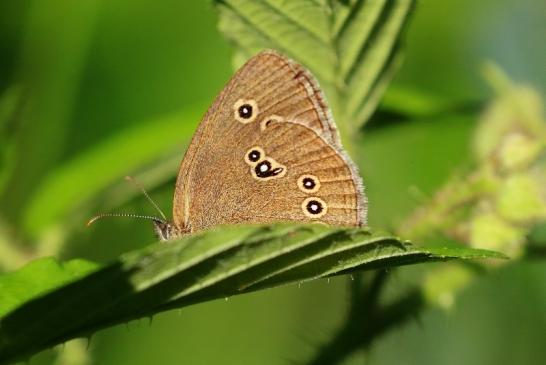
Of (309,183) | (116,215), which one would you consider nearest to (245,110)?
(309,183)

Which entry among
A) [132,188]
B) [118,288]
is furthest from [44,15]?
[118,288]

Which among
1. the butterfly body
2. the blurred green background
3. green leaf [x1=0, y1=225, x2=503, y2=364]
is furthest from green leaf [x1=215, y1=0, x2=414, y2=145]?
green leaf [x1=0, y1=225, x2=503, y2=364]

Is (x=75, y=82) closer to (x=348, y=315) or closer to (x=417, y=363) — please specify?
(x=348, y=315)

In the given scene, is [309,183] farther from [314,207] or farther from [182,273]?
[182,273]

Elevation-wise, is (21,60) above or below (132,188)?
above

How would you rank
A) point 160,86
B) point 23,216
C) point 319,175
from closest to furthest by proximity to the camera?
point 319,175 < point 23,216 < point 160,86

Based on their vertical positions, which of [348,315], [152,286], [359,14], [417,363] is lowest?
[417,363]

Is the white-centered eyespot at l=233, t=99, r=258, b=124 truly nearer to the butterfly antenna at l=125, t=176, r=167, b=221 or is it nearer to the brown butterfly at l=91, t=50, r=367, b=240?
the brown butterfly at l=91, t=50, r=367, b=240
